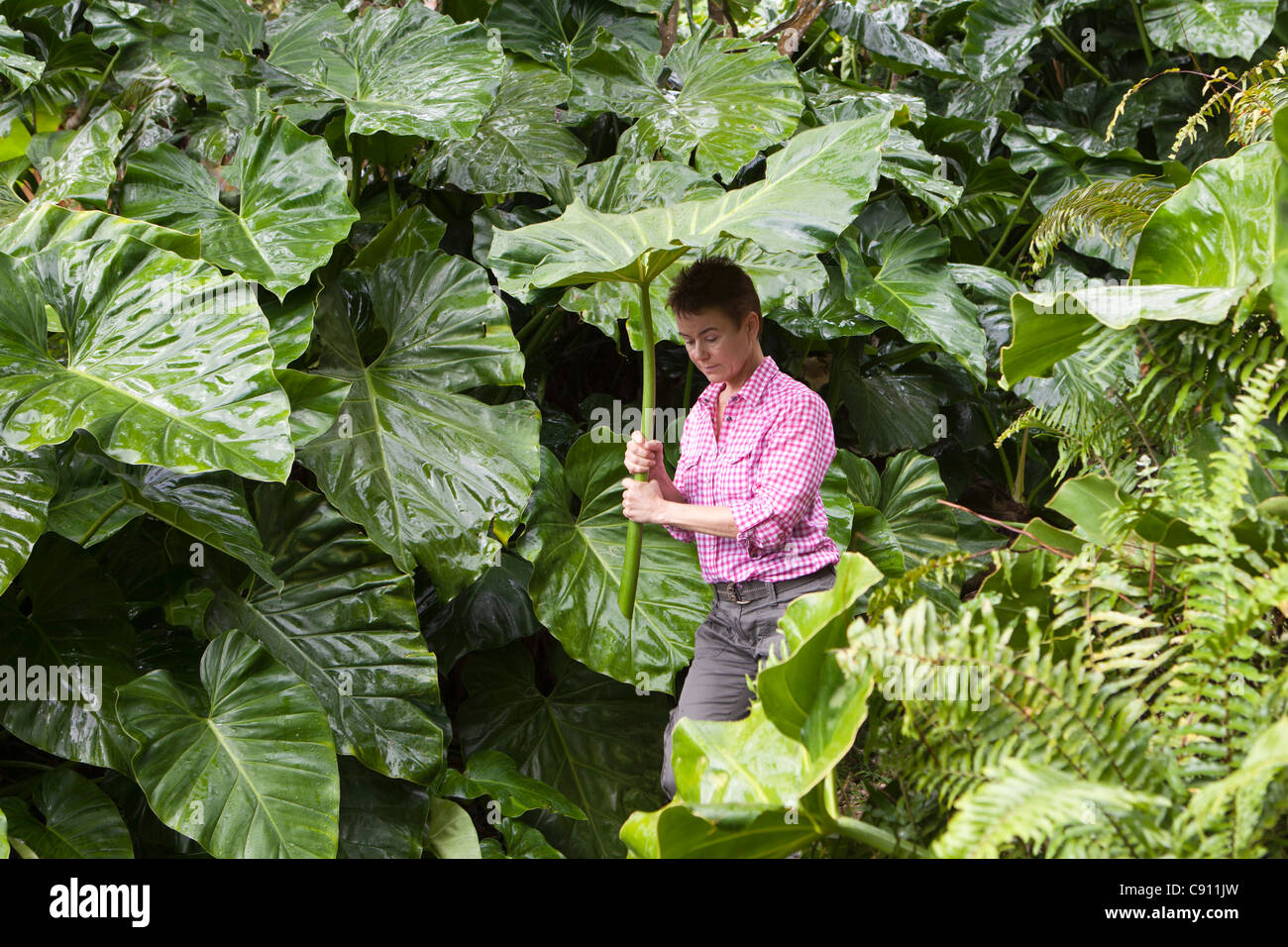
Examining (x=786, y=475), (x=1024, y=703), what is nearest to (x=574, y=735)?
(x=786, y=475)

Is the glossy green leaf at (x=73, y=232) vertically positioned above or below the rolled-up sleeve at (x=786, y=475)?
above

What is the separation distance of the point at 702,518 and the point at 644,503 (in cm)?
11

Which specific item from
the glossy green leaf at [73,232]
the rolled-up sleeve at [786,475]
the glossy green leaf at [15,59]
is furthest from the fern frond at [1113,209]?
the glossy green leaf at [15,59]

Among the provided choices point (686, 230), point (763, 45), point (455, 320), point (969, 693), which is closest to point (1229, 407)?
point (969, 693)

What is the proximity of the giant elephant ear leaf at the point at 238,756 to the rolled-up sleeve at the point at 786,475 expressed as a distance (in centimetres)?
84

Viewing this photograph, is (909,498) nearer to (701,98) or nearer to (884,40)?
(701,98)

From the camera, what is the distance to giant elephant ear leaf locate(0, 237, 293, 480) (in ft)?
4.64

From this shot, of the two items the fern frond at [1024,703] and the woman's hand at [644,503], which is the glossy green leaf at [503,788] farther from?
the fern frond at [1024,703]

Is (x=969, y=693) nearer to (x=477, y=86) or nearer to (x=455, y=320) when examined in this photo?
(x=455, y=320)

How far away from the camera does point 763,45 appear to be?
2.76 meters

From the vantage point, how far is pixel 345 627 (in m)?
2.02

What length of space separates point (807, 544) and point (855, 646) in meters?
1.19

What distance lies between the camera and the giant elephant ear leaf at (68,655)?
1808mm

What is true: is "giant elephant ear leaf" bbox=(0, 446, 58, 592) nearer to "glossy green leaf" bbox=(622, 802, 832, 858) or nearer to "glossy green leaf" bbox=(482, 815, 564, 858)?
"glossy green leaf" bbox=(482, 815, 564, 858)
